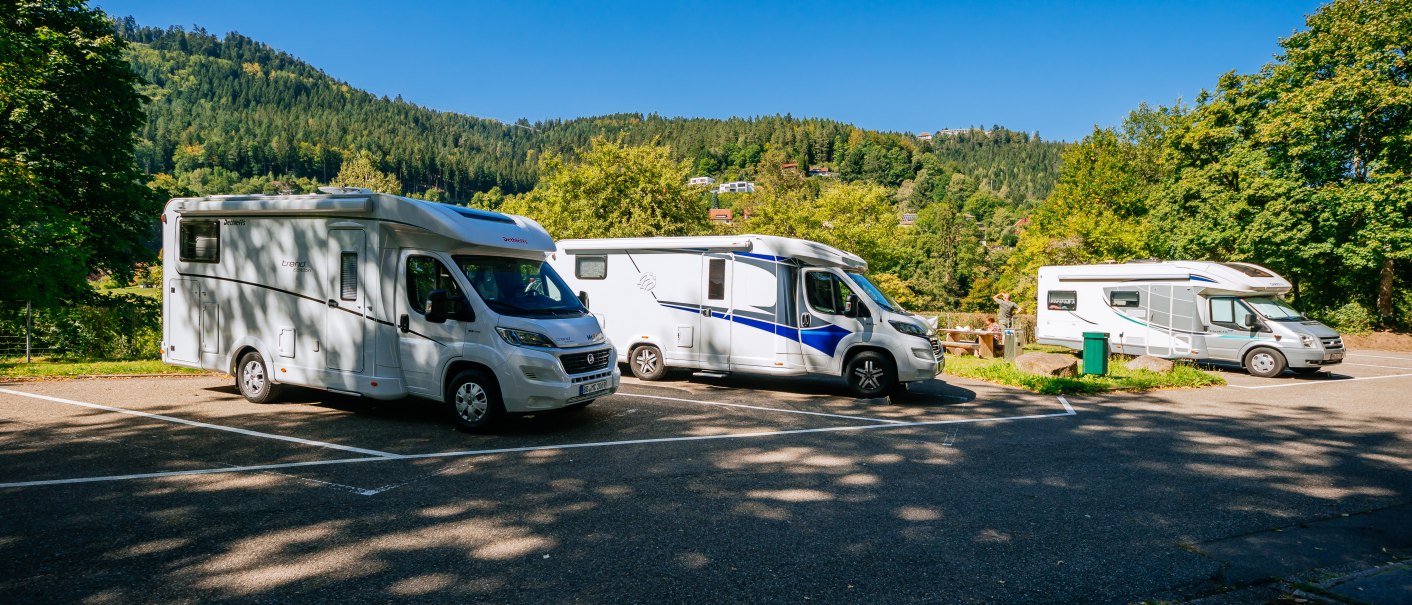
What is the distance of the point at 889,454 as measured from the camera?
7.15m

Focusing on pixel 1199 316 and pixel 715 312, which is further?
pixel 1199 316

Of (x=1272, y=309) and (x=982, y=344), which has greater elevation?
(x=1272, y=309)

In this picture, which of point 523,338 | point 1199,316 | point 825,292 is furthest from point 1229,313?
point 523,338

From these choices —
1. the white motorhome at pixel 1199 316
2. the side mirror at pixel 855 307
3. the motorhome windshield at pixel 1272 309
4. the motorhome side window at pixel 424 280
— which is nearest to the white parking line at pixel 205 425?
the motorhome side window at pixel 424 280

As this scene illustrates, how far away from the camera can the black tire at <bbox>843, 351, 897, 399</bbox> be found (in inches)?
433

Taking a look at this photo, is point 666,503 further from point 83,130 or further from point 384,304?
point 83,130

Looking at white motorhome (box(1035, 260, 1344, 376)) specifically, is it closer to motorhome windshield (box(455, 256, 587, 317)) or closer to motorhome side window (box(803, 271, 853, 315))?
motorhome side window (box(803, 271, 853, 315))

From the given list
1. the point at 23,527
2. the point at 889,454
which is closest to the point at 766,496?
the point at 889,454

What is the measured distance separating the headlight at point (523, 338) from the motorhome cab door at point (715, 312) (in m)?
4.88

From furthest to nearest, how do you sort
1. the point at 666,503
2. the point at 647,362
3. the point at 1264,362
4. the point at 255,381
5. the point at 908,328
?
the point at 1264,362 < the point at 647,362 < the point at 908,328 < the point at 255,381 < the point at 666,503

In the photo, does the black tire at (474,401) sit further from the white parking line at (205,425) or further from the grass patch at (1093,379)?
the grass patch at (1093,379)

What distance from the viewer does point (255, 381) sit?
913cm

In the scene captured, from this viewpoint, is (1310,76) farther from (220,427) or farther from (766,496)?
(220,427)

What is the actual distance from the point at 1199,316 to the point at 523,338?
16.5m
